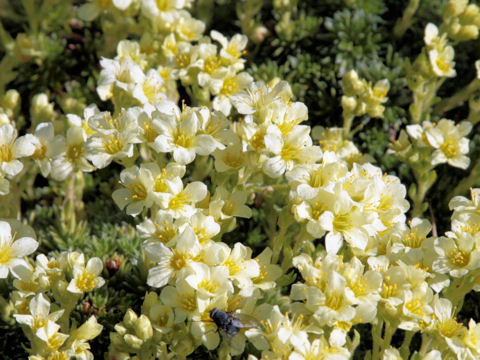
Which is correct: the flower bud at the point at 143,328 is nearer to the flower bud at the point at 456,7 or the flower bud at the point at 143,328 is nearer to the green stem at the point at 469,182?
the green stem at the point at 469,182

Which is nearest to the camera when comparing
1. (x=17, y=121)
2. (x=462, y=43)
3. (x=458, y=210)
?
(x=458, y=210)

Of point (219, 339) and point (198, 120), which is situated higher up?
Answer: point (198, 120)

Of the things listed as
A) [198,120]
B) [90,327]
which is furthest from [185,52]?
[90,327]

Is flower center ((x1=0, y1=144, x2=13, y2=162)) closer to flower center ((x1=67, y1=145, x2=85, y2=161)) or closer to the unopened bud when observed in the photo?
flower center ((x1=67, y1=145, x2=85, y2=161))

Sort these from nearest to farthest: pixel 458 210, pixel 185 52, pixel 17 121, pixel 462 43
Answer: pixel 458 210 → pixel 185 52 → pixel 17 121 → pixel 462 43

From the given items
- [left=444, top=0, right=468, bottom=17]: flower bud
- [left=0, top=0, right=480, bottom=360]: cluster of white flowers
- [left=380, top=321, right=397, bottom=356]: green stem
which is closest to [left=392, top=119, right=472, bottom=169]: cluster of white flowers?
[left=0, top=0, right=480, bottom=360]: cluster of white flowers

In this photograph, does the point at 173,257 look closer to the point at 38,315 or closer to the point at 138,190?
the point at 138,190

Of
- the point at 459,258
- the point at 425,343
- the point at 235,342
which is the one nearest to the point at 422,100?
the point at 459,258

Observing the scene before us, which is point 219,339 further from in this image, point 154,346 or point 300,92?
point 300,92
